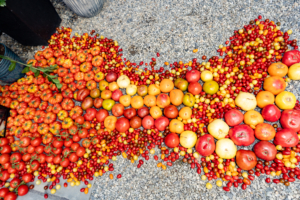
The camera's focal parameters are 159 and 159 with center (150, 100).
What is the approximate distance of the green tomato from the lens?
308cm

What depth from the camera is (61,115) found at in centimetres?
340

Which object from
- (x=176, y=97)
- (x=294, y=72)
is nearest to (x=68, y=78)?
(x=176, y=97)

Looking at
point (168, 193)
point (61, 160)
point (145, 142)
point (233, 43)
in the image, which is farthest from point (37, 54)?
point (233, 43)

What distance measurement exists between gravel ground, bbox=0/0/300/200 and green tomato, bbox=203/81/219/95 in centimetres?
81

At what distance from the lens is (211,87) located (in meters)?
3.07

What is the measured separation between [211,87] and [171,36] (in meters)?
1.70

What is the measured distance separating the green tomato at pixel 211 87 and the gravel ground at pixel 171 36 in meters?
0.81

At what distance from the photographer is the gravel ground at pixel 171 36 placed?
2.89m

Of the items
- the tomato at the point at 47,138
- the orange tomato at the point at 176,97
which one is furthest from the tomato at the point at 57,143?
the orange tomato at the point at 176,97

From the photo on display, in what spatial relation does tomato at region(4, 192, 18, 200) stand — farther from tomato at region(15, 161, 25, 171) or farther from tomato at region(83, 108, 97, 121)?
tomato at region(83, 108, 97, 121)

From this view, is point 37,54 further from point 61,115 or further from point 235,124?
point 235,124

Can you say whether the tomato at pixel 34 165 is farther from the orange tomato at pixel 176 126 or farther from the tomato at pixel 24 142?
the orange tomato at pixel 176 126

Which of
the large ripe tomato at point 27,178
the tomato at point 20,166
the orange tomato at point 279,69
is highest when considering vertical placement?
the orange tomato at point 279,69

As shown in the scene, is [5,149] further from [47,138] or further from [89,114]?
[89,114]
